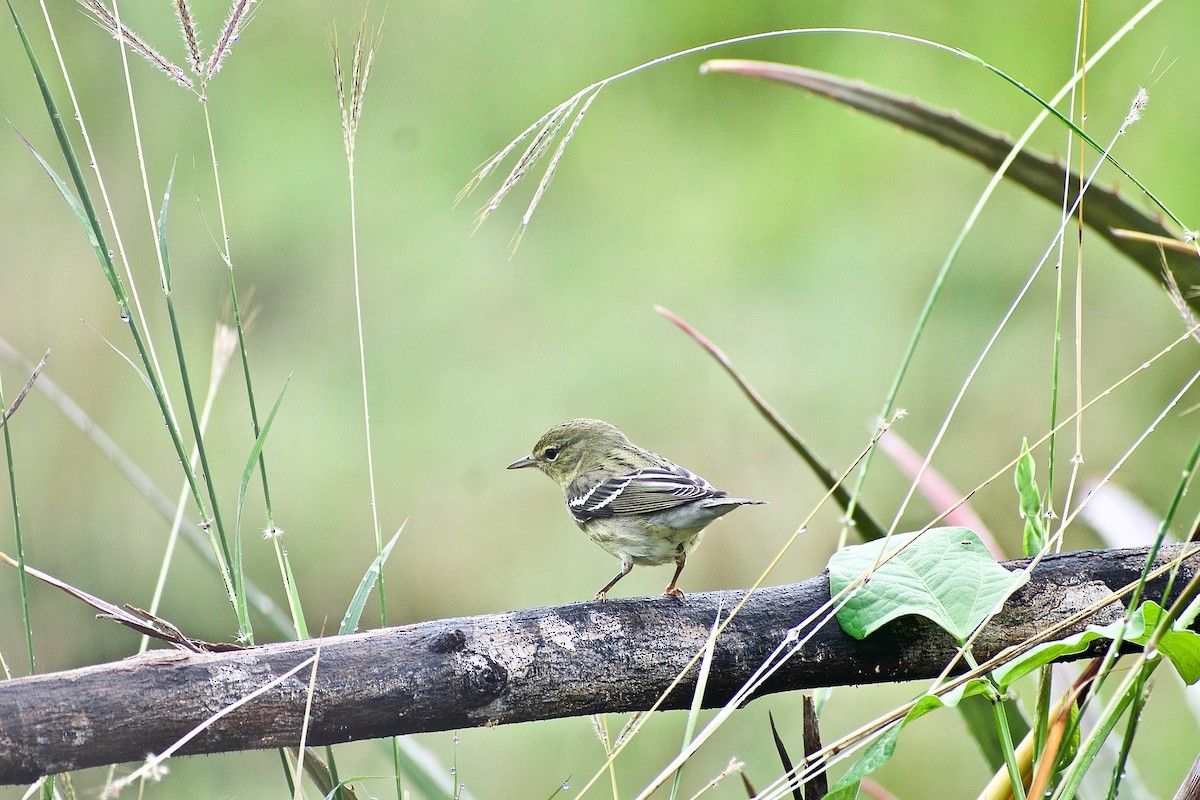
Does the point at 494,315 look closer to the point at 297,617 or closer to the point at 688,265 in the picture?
the point at 688,265

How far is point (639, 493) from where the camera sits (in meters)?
2.47

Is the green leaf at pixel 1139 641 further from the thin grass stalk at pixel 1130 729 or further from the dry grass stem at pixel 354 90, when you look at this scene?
the dry grass stem at pixel 354 90

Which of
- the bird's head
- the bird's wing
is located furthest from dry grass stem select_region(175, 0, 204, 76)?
the bird's head

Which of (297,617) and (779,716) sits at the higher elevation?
(297,617)

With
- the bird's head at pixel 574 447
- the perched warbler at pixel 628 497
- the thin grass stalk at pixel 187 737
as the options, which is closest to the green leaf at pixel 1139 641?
the thin grass stalk at pixel 187 737

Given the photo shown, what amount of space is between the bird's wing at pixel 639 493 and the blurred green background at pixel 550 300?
148 centimetres

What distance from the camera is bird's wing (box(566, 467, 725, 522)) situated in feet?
7.77

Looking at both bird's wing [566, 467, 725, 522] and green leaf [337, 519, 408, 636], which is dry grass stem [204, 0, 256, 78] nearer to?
green leaf [337, 519, 408, 636]

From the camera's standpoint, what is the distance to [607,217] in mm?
5336

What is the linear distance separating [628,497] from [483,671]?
1188 mm

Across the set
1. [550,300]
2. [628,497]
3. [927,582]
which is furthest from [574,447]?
[550,300]

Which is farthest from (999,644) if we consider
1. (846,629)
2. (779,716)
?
(779,716)

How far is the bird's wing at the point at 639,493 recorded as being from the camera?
Result: 237 cm

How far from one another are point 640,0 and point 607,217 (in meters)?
1.16
